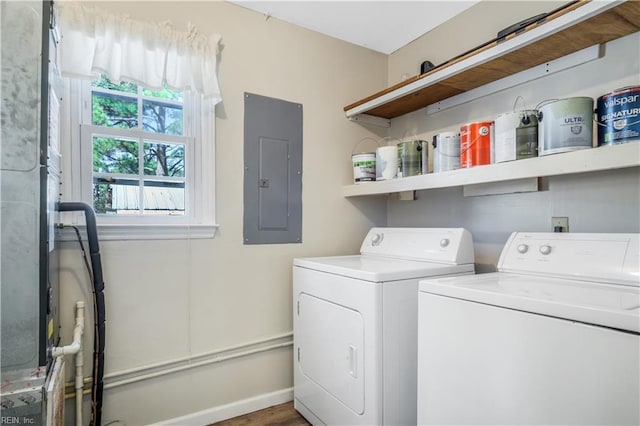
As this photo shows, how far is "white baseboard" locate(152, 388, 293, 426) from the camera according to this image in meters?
1.86

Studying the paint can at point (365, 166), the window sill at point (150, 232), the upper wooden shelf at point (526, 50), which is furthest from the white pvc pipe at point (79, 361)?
the upper wooden shelf at point (526, 50)

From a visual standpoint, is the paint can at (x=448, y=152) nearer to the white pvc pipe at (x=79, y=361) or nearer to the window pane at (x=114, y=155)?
the window pane at (x=114, y=155)

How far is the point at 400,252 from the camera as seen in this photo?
2.04 m

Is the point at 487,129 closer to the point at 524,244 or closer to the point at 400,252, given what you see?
the point at 524,244

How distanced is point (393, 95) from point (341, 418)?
1.80 m

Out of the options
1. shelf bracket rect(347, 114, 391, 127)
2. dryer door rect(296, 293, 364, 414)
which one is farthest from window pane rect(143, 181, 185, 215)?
shelf bracket rect(347, 114, 391, 127)

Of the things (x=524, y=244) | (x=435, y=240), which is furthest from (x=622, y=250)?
A: (x=435, y=240)

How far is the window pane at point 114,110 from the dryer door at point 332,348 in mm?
1356

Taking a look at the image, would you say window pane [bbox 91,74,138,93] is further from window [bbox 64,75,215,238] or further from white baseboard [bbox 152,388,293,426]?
white baseboard [bbox 152,388,293,426]

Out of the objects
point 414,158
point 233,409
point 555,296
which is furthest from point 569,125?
point 233,409

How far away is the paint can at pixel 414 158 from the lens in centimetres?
207

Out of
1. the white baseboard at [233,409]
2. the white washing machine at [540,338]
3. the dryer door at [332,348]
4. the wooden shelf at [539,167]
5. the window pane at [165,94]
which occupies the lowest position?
the white baseboard at [233,409]

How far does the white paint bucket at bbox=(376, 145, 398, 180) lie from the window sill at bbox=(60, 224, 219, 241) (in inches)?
42.4
